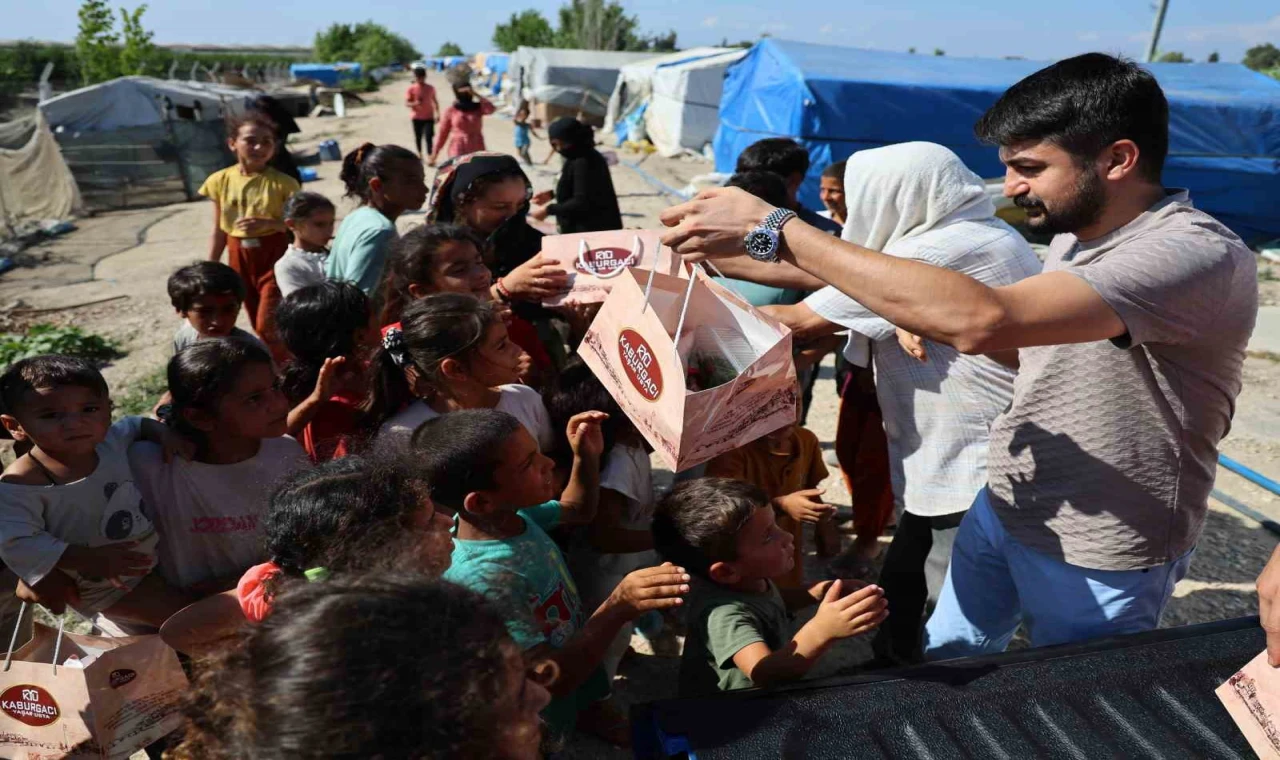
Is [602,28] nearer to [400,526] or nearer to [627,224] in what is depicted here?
[627,224]

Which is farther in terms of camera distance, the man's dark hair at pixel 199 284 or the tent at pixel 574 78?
the tent at pixel 574 78

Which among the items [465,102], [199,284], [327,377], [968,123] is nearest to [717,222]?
[327,377]

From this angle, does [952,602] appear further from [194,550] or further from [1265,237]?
[1265,237]

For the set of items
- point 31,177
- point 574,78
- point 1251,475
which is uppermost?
point 574,78

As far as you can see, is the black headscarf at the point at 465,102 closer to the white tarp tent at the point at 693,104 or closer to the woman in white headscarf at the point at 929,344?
the white tarp tent at the point at 693,104

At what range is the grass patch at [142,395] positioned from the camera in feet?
16.8

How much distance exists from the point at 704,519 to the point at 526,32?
80.9m

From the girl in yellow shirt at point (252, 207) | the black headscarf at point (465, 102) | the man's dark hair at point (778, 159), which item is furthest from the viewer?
the black headscarf at point (465, 102)

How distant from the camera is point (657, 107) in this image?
20719mm

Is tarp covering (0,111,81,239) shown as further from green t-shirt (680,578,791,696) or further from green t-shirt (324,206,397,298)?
green t-shirt (680,578,791,696)

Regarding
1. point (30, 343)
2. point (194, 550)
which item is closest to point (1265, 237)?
point (194, 550)

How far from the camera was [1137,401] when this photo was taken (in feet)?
5.56

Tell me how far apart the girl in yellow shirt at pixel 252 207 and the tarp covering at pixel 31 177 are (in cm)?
741

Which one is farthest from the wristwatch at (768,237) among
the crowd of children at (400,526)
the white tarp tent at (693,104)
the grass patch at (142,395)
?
the white tarp tent at (693,104)
